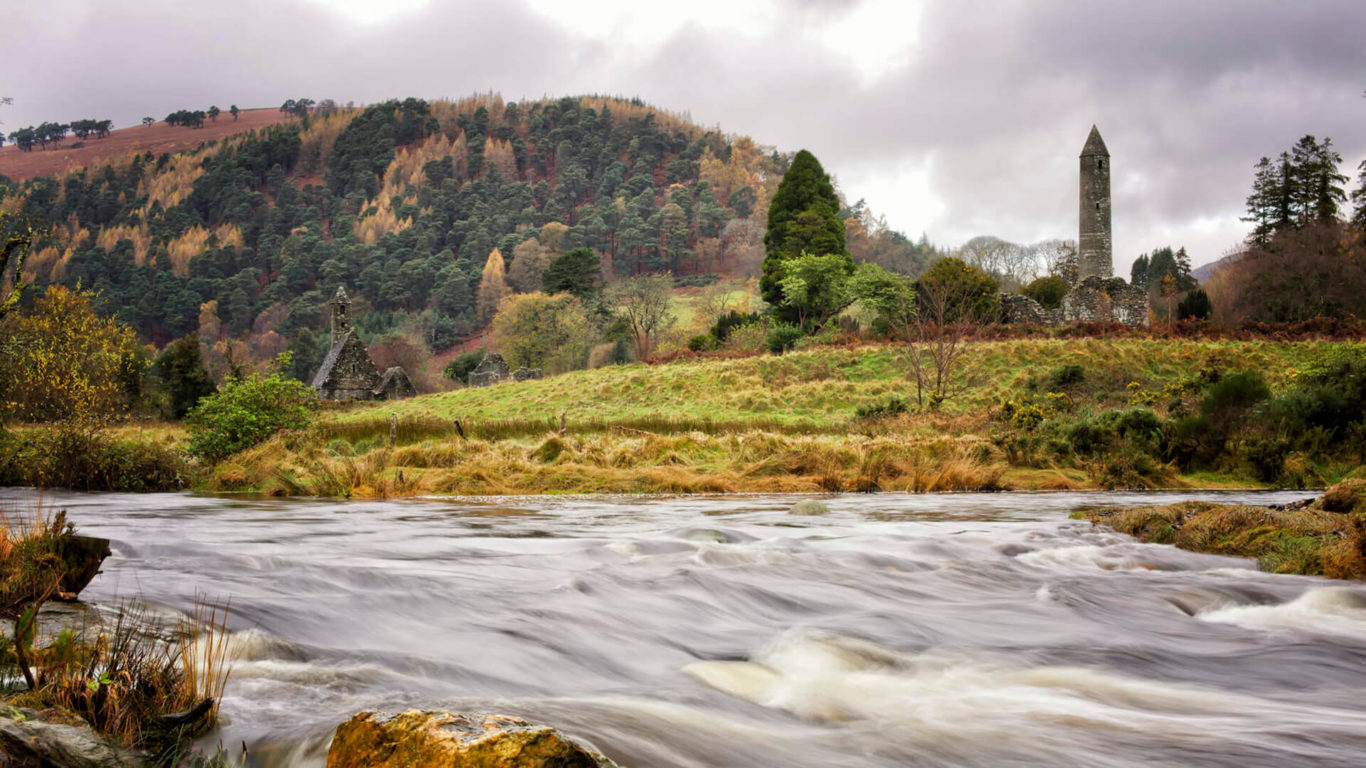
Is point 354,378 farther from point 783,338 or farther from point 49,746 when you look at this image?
point 49,746

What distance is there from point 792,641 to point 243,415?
52.6ft

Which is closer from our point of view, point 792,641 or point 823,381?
point 792,641

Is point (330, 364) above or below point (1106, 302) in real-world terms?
below

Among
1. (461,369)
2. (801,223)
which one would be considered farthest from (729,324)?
(461,369)

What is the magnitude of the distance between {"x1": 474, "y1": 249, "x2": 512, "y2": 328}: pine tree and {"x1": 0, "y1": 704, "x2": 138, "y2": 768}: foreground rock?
119 metres

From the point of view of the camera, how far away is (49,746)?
7.63 ft

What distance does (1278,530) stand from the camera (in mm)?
7496

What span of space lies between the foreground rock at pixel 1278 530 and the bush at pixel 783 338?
35.9 m

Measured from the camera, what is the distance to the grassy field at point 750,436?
15891 millimetres

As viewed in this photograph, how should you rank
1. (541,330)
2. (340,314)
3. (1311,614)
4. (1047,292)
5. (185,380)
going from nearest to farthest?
(1311,614), (185,380), (1047,292), (340,314), (541,330)


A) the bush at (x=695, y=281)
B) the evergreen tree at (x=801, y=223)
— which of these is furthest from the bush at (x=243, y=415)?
the bush at (x=695, y=281)

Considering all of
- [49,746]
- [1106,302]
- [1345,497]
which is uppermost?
[1106,302]

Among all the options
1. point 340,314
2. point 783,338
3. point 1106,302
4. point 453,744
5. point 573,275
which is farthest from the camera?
point 573,275

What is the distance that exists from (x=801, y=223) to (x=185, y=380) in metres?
40.9
